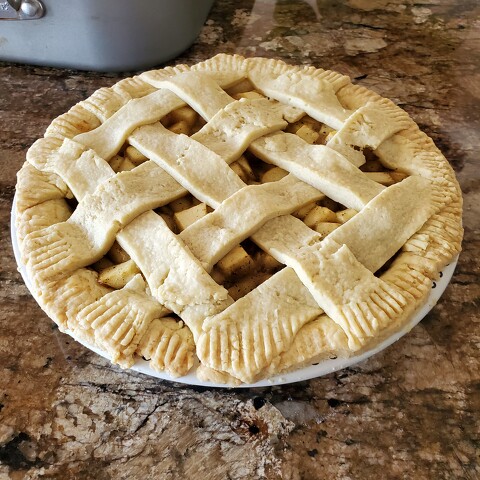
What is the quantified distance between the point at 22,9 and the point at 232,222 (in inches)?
36.0

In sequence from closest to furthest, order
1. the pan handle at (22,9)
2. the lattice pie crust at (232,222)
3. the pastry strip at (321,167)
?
1. the lattice pie crust at (232,222)
2. the pastry strip at (321,167)
3. the pan handle at (22,9)

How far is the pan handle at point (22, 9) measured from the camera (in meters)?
1.35

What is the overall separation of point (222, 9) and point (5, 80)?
758 mm

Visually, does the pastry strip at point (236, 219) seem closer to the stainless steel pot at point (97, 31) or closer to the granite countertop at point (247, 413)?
the granite countertop at point (247, 413)

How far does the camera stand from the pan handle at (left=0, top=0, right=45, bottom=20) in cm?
135

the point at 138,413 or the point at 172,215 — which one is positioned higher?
the point at 172,215

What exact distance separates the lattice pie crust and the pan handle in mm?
390

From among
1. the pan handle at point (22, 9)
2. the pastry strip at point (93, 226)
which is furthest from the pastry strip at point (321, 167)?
the pan handle at point (22, 9)

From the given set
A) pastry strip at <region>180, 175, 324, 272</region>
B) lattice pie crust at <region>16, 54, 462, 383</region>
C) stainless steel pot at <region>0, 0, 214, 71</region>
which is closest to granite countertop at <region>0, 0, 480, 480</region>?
lattice pie crust at <region>16, 54, 462, 383</region>

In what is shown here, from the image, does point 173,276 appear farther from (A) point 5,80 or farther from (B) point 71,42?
(A) point 5,80

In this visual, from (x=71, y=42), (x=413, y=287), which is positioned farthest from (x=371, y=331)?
(x=71, y=42)

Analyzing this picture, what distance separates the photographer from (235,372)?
0.77 metres

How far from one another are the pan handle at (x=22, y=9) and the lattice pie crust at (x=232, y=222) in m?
0.39

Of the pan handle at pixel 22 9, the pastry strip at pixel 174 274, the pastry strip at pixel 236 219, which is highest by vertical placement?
the pan handle at pixel 22 9
